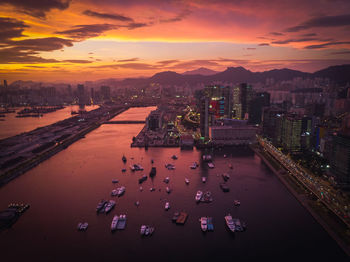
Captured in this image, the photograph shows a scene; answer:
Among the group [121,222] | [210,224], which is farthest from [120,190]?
[210,224]

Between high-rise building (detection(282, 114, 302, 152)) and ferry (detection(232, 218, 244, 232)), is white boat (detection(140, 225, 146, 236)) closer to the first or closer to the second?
ferry (detection(232, 218, 244, 232))

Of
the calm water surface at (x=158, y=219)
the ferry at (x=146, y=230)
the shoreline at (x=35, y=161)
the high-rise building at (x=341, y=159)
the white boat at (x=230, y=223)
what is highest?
the high-rise building at (x=341, y=159)

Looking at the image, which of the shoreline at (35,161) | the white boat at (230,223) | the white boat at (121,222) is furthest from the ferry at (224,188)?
the shoreline at (35,161)

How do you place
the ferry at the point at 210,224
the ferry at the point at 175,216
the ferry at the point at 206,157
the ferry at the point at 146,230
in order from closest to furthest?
1. the ferry at the point at 146,230
2. the ferry at the point at 210,224
3. the ferry at the point at 175,216
4. the ferry at the point at 206,157

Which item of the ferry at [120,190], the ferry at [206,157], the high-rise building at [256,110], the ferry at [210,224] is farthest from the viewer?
the high-rise building at [256,110]

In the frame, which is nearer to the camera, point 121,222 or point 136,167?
point 121,222

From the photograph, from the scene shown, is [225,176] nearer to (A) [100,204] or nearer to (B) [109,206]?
(B) [109,206]

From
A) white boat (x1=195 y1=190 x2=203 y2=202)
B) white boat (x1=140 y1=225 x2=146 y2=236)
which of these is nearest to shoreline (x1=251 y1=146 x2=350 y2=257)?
white boat (x1=195 y1=190 x2=203 y2=202)

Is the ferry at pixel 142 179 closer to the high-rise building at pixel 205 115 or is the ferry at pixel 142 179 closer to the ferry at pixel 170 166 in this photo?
the ferry at pixel 170 166
